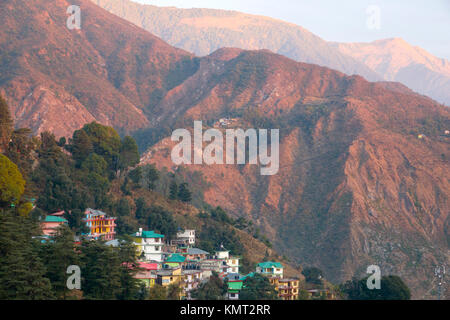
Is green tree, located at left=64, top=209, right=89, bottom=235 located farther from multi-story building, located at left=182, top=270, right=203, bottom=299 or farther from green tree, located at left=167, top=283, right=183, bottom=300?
green tree, located at left=167, top=283, right=183, bottom=300

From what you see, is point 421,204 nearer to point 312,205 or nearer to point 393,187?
point 393,187

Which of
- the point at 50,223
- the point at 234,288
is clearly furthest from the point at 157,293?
the point at 50,223

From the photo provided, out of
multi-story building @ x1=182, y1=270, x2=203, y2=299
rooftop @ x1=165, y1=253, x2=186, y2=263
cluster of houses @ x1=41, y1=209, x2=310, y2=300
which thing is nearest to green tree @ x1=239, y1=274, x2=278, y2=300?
cluster of houses @ x1=41, y1=209, x2=310, y2=300

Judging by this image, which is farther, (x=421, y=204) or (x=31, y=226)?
(x=421, y=204)

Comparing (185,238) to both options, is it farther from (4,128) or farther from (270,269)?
(4,128)
